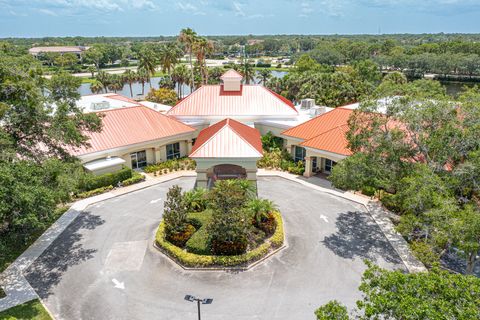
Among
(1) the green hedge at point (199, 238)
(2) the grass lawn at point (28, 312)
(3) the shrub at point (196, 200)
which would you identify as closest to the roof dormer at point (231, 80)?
(3) the shrub at point (196, 200)

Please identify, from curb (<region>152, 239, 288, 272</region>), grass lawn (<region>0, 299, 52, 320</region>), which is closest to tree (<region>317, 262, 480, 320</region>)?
curb (<region>152, 239, 288, 272</region>)

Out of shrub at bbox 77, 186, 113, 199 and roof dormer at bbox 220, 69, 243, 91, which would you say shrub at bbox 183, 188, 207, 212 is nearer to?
shrub at bbox 77, 186, 113, 199

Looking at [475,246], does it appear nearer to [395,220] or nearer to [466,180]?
[466,180]

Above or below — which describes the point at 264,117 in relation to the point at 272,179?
above

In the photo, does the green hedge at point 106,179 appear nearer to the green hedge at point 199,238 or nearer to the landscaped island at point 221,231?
the landscaped island at point 221,231

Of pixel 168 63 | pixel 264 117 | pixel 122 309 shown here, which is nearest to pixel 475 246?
pixel 122 309
